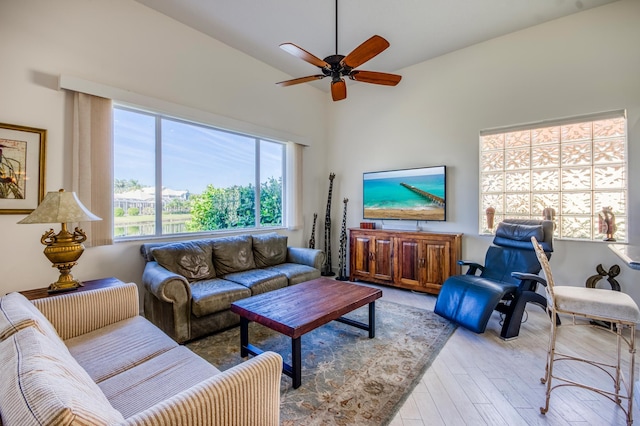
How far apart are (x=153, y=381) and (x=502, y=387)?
7.15 ft

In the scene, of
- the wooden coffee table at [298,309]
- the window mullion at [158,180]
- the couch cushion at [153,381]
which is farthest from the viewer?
the window mullion at [158,180]

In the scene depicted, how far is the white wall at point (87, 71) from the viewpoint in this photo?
2.43 m

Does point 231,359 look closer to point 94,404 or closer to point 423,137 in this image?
point 94,404

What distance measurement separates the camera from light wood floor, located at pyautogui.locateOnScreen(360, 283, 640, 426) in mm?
1693

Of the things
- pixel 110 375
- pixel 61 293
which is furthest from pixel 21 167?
pixel 110 375

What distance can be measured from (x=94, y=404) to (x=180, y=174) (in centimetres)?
323

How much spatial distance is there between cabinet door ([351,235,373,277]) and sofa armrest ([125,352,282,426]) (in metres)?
3.55

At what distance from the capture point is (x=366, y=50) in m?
2.29

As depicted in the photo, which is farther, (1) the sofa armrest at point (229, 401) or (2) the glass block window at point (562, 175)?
(2) the glass block window at point (562, 175)

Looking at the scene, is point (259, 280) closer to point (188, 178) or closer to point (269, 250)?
point (269, 250)

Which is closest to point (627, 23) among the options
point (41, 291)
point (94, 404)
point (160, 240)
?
point (94, 404)

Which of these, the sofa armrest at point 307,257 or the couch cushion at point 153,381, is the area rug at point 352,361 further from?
the sofa armrest at point 307,257

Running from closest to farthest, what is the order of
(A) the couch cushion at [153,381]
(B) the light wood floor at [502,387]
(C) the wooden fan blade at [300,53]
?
(A) the couch cushion at [153,381]
(B) the light wood floor at [502,387]
(C) the wooden fan blade at [300,53]

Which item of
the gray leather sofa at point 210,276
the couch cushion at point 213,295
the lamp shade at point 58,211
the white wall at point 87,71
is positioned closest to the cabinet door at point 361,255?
the gray leather sofa at point 210,276
